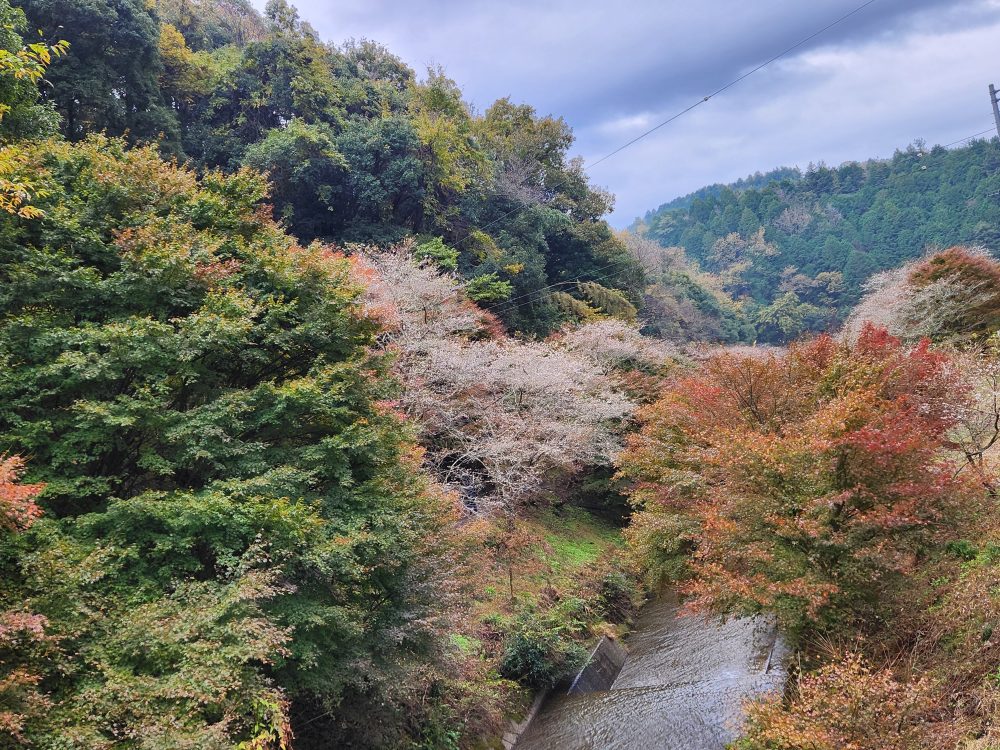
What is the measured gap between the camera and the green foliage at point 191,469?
5285mm

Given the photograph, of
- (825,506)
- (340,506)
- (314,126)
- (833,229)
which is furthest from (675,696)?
(833,229)

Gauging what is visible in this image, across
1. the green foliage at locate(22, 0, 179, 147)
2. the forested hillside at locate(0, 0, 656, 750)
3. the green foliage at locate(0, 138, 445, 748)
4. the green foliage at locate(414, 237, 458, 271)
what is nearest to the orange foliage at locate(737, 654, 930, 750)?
the forested hillside at locate(0, 0, 656, 750)

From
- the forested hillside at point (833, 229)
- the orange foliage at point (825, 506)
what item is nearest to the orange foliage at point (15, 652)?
the orange foliage at point (825, 506)

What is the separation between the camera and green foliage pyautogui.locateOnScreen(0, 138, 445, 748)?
529cm

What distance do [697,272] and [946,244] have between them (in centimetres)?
2557

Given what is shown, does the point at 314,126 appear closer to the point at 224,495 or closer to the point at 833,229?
the point at 224,495

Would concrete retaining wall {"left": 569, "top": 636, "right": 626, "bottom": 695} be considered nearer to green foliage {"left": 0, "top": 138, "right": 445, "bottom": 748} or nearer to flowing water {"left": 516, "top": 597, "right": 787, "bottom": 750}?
flowing water {"left": 516, "top": 597, "right": 787, "bottom": 750}

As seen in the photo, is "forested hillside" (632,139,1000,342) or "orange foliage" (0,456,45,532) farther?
"forested hillside" (632,139,1000,342)

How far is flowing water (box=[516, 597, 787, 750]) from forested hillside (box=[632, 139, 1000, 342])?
5254 cm

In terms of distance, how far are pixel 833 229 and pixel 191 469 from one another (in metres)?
79.3

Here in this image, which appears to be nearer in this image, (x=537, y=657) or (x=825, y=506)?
(x=825, y=506)

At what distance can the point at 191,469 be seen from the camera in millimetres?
7191

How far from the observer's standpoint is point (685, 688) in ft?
33.6

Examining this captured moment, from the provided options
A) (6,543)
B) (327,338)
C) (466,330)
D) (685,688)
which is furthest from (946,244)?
(6,543)
